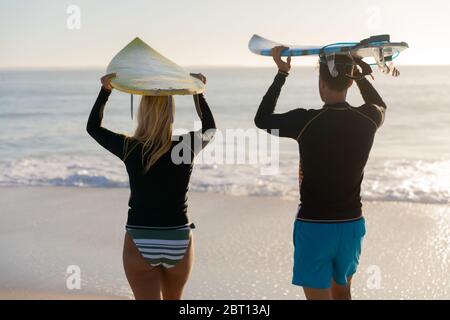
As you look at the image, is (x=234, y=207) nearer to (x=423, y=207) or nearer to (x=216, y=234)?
(x=216, y=234)

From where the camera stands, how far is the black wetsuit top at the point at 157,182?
342 cm

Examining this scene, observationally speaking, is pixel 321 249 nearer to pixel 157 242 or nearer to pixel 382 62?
pixel 157 242

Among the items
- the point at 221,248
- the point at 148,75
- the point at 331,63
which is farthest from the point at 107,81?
the point at 221,248

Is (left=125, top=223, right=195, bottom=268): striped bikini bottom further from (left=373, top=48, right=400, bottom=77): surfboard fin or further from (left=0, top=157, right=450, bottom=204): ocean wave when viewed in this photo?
(left=0, top=157, right=450, bottom=204): ocean wave

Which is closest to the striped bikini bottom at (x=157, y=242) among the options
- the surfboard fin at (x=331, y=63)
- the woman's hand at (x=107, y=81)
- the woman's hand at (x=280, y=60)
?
the woman's hand at (x=107, y=81)

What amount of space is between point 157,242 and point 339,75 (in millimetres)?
1292

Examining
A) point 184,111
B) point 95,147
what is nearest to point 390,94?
point 184,111

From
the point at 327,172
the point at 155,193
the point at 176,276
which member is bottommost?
the point at 176,276

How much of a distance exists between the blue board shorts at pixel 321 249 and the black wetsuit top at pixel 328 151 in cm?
5

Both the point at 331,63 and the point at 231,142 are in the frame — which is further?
the point at 231,142

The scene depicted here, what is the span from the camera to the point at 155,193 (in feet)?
11.3

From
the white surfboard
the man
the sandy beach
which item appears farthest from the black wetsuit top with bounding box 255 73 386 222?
the sandy beach

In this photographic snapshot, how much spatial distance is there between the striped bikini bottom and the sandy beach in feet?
7.97

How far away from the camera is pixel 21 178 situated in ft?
38.9
